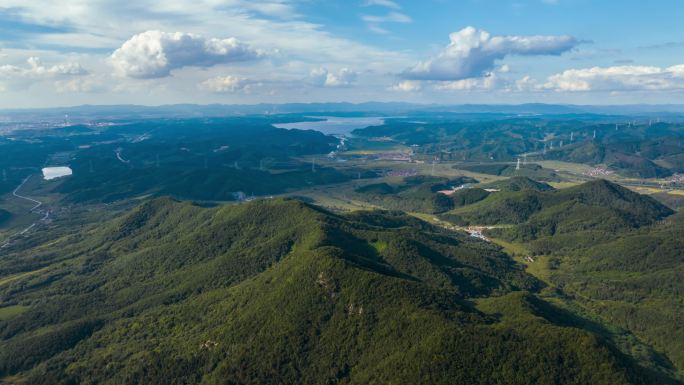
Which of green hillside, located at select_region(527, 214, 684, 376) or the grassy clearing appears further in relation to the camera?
the grassy clearing

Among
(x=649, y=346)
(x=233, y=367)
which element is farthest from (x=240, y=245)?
(x=649, y=346)

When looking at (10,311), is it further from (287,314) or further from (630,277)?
(630,277)

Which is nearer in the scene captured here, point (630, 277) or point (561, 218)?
point (630, 277)

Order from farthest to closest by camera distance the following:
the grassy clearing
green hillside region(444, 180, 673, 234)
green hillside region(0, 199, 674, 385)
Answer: green hillside region(444, 180, 673, 234), the grassy clearing, green hillside region(0, 199, 674, 385)

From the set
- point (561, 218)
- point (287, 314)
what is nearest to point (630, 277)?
point (561, 218)

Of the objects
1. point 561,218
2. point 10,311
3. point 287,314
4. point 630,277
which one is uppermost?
point 287,314

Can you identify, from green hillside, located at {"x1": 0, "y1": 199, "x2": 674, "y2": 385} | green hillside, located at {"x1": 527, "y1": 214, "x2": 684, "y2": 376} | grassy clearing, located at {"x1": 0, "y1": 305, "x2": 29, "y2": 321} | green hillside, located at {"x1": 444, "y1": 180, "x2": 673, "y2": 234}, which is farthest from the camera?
green hillside, located at {"x1": 444, "y1": 180, "x2": 673, "y2": 234}

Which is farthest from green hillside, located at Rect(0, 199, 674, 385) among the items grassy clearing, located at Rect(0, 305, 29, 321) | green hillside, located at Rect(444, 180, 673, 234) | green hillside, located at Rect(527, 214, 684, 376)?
green hillside, located at Rect(444, 180, 673, 234)

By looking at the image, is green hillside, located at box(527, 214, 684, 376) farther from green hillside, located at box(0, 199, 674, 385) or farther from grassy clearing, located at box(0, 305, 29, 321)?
grassy clearing, located at box(0, 305, 29, 321)
